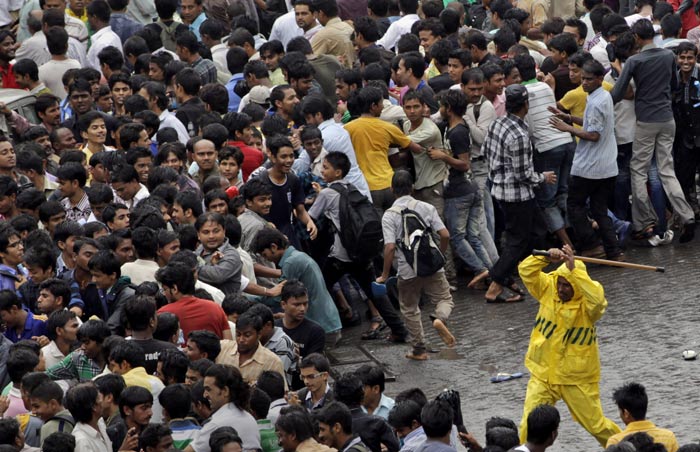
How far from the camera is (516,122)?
14.3 m

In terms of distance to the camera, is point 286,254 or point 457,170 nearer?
point 286,254

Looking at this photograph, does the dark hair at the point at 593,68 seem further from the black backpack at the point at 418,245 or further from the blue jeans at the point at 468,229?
the black backpack at the point at 418,245

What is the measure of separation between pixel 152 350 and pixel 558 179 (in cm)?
613

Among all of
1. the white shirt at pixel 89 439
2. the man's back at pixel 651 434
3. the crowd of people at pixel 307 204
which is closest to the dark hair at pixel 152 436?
the crowd of people at pixel 307 204

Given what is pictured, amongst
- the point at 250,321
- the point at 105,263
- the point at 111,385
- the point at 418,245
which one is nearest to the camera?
the point at 111,385

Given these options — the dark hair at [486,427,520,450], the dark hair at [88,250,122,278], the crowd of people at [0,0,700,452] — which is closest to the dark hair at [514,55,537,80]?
the crowd of people at [0,0,700,452]

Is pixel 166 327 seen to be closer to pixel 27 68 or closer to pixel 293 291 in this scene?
pixel 293 291

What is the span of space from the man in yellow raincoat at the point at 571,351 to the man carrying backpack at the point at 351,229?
2851 mm

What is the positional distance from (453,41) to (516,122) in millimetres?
3349

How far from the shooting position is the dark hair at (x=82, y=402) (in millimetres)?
9242

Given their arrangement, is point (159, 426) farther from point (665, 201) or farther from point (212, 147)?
point (665, 201)

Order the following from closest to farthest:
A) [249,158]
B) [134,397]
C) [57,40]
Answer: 1. [134,397]
2. [249,158]
3. [57,40]

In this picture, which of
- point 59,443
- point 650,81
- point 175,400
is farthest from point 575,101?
point 59,443

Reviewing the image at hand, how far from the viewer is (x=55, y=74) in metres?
16.1
